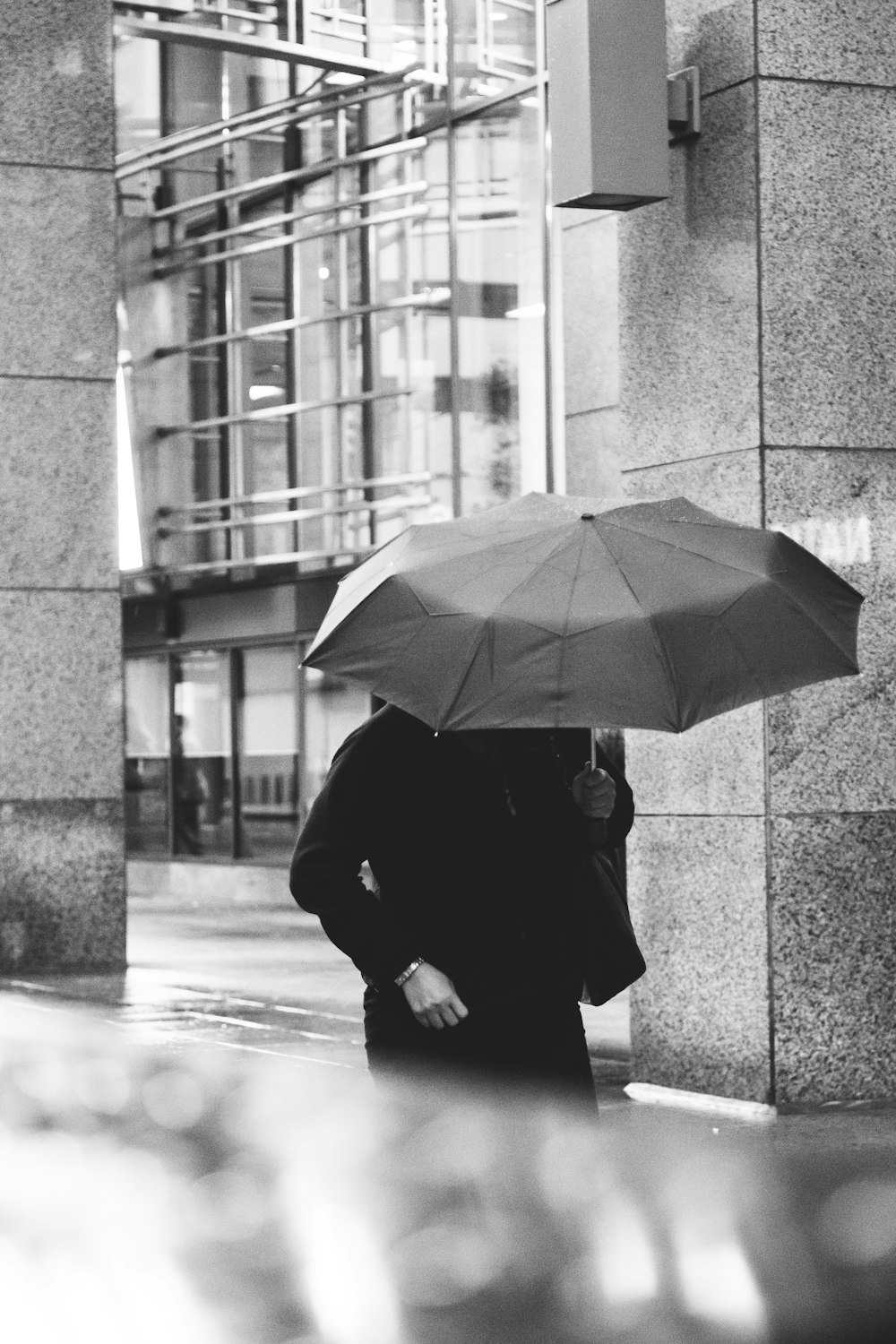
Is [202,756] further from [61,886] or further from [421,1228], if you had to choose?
[421,1228]

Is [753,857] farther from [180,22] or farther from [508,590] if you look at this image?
[180,22]

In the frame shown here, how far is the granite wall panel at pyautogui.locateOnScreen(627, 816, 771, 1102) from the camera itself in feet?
24.6

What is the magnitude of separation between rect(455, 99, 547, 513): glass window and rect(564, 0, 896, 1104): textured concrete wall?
939 cm

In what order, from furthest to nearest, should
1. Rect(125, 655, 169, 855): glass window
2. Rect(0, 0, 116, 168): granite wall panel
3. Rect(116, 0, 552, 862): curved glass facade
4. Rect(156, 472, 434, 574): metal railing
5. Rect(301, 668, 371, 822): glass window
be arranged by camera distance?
Rect(125, 655, 169, 855): glass window < Rect(301, 668, 371, 822): glass window < Rect(156, 472, 434, 574): metal railing < Rect(116, 0, 552, 862): curved glass facade < Rect(0, 0, 116, 168): granite wall panel

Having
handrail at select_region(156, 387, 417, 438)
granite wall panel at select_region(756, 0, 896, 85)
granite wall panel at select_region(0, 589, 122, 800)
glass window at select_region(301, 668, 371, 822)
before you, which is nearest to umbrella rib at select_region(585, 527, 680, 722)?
granite wall panel at select_region(756, 0, 896, 85)

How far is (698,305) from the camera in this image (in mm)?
7914

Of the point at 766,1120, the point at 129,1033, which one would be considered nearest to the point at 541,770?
the point at 766,1120

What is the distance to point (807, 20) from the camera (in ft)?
25.6

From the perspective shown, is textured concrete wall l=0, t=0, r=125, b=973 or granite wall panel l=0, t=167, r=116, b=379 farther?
granite wall panel l=0, t=167, r=116, b=379

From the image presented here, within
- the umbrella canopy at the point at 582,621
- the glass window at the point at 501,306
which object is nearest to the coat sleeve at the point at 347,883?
the umbrella canopy at the point at 582,621

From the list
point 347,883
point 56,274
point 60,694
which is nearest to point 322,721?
point 60,694

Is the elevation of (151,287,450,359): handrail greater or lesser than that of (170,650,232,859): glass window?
greater

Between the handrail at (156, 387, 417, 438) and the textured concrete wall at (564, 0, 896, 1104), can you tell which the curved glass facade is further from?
the textured concrete wall at (564, 0, 896, 1104)

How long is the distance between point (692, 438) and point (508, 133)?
1024 centimetres
